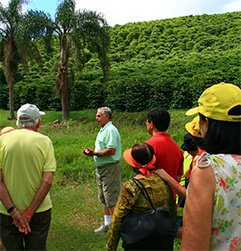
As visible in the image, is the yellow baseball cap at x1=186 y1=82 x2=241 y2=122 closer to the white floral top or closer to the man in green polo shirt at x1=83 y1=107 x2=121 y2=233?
the white floral top

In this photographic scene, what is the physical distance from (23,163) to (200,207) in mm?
1722

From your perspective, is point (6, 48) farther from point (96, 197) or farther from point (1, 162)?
point (1, 162)

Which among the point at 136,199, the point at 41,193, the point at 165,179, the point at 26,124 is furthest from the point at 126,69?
the point at 136,199

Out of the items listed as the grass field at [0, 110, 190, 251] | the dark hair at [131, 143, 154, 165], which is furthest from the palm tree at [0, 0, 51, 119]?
the dark hair at [131, 143, 154, 165]

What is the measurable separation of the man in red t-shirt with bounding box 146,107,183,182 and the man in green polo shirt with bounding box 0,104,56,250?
2.87ft

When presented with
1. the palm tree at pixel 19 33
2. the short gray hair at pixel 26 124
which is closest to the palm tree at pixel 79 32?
the palm tree at pixel 19 33

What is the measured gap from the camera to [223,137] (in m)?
1.46

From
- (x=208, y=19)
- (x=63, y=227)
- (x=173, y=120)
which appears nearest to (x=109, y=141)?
(x=63, y=227)

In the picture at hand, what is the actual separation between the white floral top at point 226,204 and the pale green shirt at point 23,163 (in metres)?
1.68

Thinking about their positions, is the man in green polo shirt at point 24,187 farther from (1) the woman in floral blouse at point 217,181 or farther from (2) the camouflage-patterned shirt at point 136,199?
(1) the woman in floral blouse at point 217,181

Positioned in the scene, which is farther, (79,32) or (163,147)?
(79,32)

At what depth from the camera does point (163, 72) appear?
22125 mm

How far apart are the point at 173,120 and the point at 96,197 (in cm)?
895

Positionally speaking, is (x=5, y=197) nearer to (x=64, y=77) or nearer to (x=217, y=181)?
(x=217, y=181)
